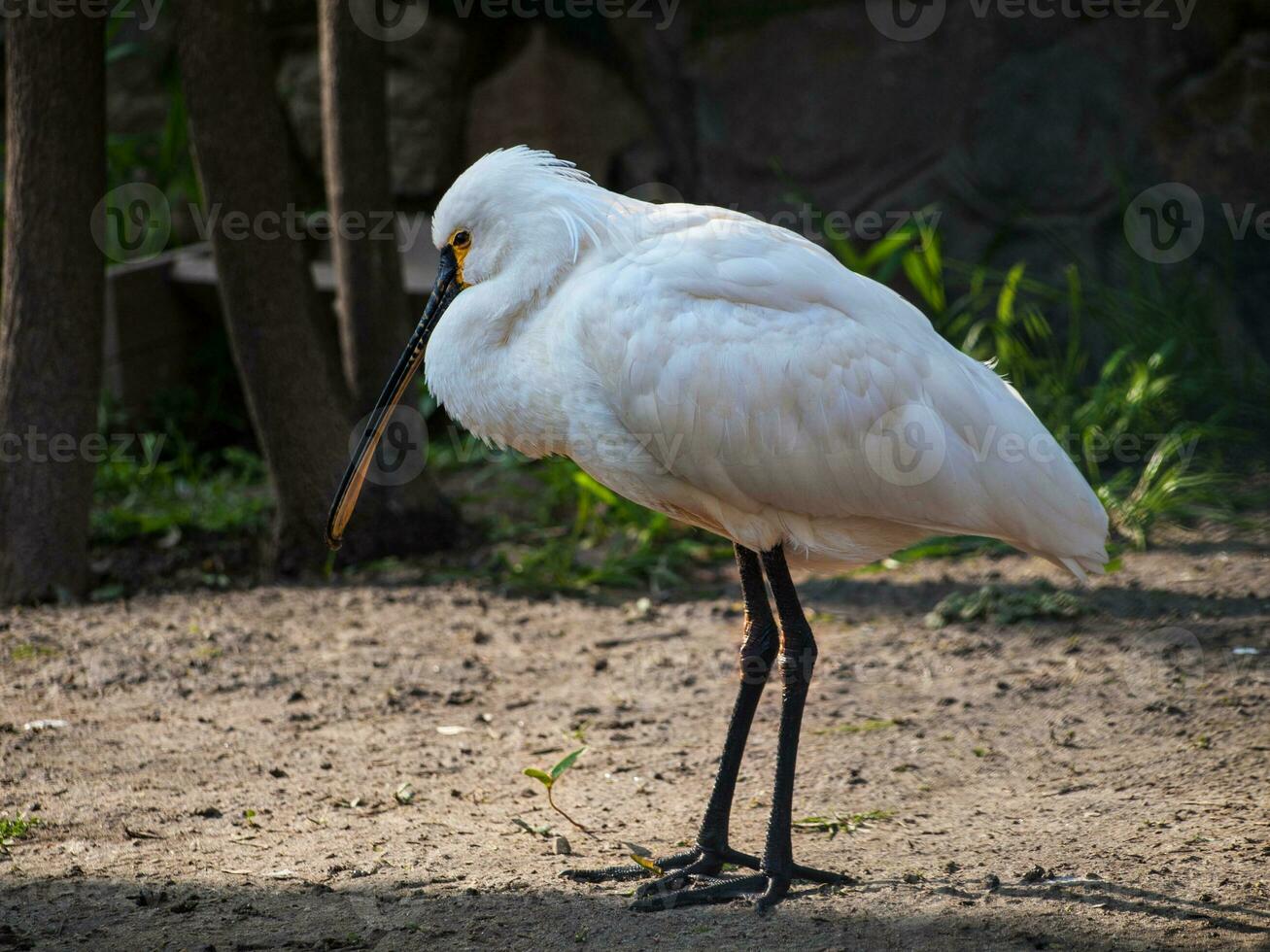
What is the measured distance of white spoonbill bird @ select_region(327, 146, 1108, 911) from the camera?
11.5ft

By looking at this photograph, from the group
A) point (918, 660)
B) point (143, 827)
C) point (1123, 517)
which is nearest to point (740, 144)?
point (1123, 517)

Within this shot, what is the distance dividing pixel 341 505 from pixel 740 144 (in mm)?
4311

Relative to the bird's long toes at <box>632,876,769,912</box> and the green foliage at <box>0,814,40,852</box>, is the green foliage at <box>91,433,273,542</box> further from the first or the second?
the bird's long toes at <box>632,876,769,912</box>

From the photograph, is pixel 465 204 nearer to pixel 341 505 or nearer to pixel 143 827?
pixel 341 505
